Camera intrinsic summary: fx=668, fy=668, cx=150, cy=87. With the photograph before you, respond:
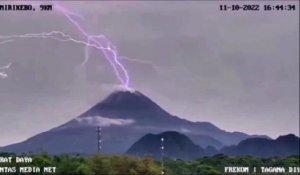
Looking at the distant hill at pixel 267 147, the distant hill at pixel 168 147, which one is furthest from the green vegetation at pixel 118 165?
the distant hill at pixel 267 147

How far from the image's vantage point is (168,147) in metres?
11.0

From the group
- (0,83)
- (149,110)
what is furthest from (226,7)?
(0,83)

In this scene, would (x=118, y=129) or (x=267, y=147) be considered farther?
(x=267, y=147)

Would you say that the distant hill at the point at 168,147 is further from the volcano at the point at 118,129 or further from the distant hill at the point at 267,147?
the distant hill at the point at 267,147

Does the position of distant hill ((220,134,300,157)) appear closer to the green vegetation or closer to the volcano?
the volcano

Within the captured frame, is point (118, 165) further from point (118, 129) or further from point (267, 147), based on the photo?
point (267, 147)

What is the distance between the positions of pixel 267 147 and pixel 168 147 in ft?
6.08

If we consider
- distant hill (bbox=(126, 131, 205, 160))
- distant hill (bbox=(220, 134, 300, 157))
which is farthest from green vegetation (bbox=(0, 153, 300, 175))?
distant hill (bbox=(220, 134, 300, 157))

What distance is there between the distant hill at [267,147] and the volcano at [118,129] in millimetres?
152

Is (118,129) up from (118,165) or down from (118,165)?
up

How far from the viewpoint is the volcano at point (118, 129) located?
10.6 meters

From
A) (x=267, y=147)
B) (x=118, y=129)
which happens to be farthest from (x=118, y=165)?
(x=267, y=147)

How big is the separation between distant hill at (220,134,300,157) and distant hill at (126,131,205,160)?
0.57 meters

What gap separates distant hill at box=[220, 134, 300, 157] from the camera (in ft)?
37.6
